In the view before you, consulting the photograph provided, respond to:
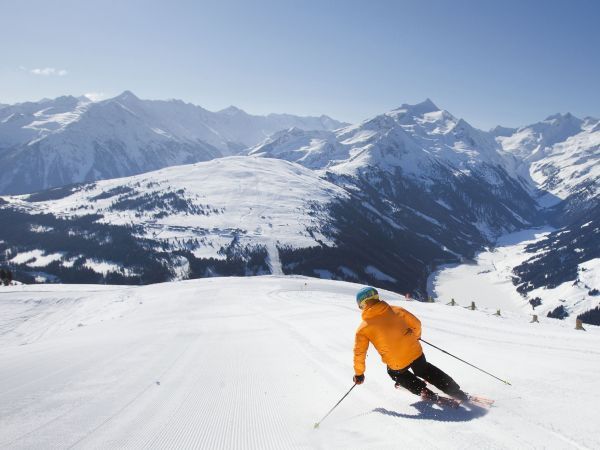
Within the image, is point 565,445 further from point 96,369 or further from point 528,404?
point 96,369

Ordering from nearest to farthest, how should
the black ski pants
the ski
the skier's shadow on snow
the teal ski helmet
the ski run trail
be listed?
the ski run trail, the skier's shadow on snow, the ski, the black ski pants, the teal ski helmet

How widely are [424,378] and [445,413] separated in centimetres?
72

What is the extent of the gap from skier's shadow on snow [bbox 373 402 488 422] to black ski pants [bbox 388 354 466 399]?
0.29 metres

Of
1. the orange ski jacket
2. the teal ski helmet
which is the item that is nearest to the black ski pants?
the orange ski jacket

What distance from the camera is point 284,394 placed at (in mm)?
9367

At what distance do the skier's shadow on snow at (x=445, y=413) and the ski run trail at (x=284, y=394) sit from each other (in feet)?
0.10

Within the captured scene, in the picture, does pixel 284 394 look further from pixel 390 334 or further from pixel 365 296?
pixel 365 296

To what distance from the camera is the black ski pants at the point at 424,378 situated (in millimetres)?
7691

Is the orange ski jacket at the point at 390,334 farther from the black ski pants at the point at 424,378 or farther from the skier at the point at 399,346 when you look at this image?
the black ski pants at the point at 424,378

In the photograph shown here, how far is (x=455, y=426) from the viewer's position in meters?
6.71

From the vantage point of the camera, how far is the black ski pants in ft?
25.2

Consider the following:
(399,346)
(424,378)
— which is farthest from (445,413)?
(399,346)

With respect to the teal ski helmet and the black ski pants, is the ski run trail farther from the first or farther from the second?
the teal ski helmet

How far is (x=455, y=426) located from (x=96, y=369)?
10.2m
